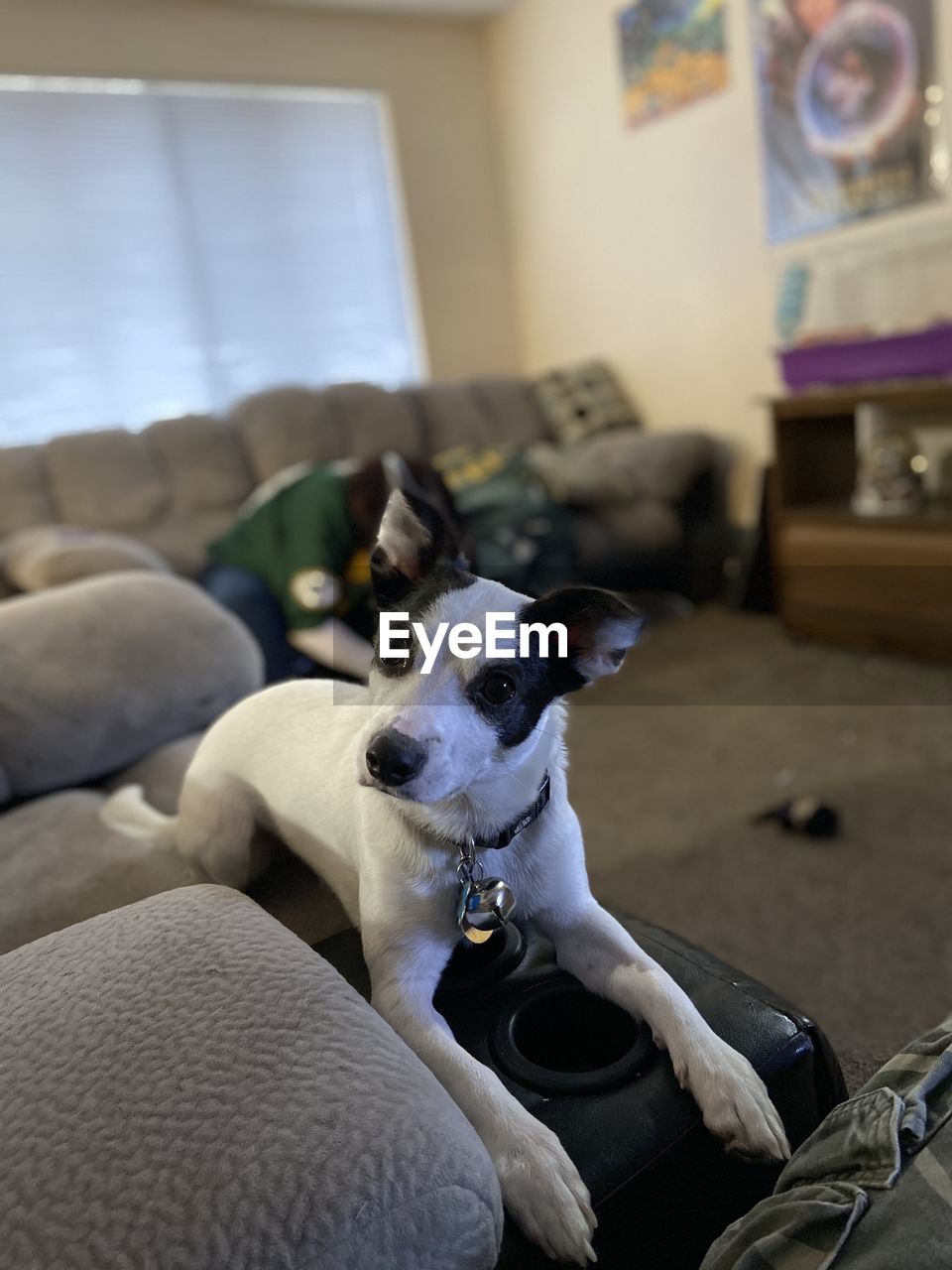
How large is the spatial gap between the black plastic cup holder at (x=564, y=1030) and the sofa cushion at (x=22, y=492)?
2514 millimetres

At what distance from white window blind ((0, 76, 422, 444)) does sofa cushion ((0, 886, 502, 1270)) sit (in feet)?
11.2

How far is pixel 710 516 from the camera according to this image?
3.39 metres

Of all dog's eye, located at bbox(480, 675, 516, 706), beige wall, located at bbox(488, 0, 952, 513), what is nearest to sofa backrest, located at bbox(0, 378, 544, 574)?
beige wall, located at bbox(488, 0, 952, 513)

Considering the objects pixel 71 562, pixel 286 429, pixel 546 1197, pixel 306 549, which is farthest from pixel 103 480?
pixel 546 1197

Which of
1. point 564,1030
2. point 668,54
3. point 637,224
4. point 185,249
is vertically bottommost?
point 564,1030

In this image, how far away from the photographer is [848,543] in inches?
104

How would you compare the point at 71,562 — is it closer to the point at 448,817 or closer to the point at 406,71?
the point at 448,817

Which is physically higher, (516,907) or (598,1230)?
(516,907)

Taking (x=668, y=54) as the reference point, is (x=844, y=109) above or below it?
below

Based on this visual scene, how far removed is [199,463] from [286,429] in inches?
12.4

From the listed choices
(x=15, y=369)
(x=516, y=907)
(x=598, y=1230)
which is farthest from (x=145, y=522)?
(x=598, y=1230)

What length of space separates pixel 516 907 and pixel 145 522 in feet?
8.13

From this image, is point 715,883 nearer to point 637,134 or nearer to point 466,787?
point 466,787

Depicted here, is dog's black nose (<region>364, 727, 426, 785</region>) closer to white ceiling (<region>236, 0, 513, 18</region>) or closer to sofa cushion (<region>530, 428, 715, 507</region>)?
sofa cushion (<region>530, 428, 715, 507</region>)
